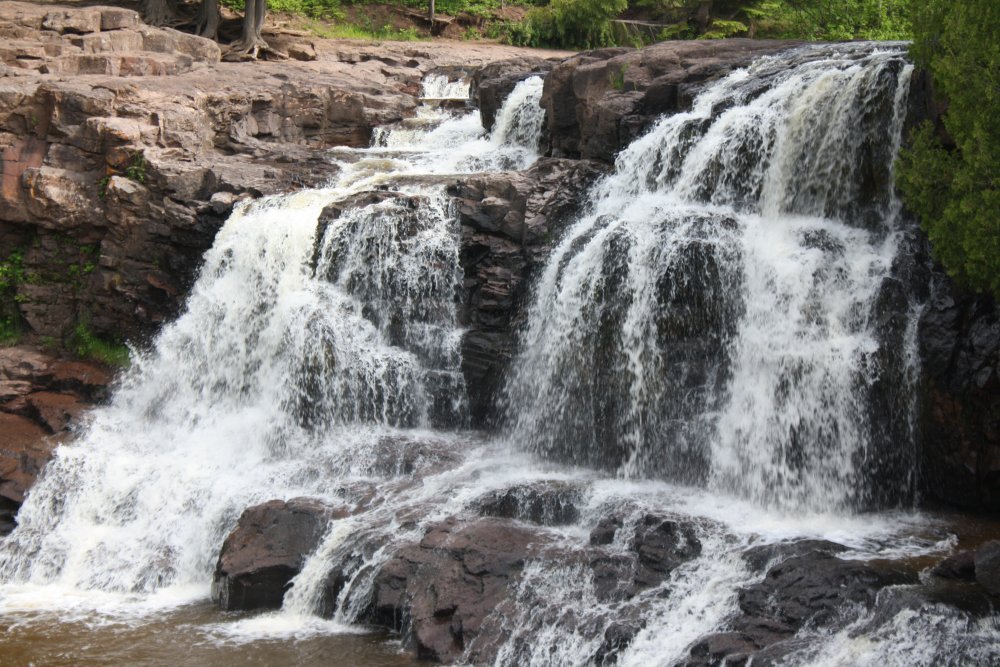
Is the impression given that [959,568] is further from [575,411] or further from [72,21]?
[72,21]

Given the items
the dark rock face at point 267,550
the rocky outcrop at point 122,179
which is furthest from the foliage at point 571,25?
the dark rock face at point 267,550

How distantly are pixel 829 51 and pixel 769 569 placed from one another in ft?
30.8

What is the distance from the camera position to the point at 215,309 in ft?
54.6

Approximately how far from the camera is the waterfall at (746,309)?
12.0m

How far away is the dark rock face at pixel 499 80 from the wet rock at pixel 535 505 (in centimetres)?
1062

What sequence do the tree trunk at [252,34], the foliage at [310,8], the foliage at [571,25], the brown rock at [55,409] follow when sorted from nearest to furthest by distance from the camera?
1. the brown rock at [55,409]
2. the tree trunk at [252,34]
3. the foliage at [571,25]
4. the foliage at [310,8]

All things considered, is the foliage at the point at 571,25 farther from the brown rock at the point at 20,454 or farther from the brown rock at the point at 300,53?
the brown rock at the point at 20,454

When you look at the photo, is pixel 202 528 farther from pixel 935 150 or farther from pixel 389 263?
pixel 935 150

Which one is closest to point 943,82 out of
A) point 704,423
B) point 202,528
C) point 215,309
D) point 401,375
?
point 704,423

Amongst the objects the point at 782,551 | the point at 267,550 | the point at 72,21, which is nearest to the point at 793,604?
the point at 782,551

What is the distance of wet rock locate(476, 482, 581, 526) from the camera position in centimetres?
1181

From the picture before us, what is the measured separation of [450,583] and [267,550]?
2489 millimetres

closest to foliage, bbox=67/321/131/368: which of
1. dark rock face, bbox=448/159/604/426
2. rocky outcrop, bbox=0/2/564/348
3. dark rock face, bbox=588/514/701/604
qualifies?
rocky outcrop, bbox=0/2/564/348

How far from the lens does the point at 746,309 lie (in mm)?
12953
